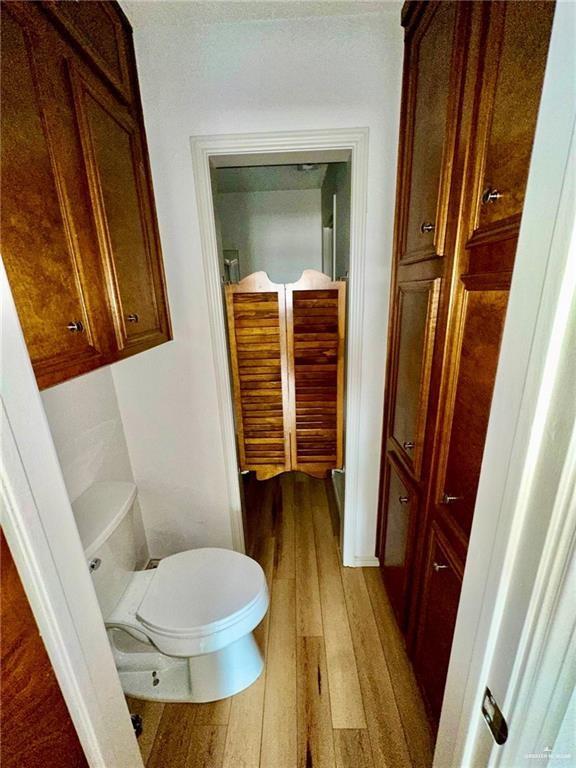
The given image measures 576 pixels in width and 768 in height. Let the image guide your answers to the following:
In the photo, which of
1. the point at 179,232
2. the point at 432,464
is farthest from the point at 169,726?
the point at 179,232

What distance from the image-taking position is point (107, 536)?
105 centimetres

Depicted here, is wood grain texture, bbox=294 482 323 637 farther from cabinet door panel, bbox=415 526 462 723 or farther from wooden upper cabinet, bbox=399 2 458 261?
wooden upper cabinet, bbox=399 2 458 261

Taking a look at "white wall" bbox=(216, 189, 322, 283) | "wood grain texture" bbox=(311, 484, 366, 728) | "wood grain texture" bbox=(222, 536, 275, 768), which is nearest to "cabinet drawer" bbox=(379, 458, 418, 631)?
"wood grain texture" bbox=(311, 484, 366, 728)

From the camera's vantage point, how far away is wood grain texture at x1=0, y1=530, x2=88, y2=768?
436 millimetres

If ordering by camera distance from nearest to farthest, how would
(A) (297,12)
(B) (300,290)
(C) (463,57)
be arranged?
(C) (463,57) → (A) (297,12) → (B) (300,290)

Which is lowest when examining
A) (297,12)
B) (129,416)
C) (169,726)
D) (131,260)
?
(169,726)

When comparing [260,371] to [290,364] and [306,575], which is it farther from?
[306,575]

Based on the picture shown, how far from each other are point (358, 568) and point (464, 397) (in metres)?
1.35

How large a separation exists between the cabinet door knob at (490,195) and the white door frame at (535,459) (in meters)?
0.35

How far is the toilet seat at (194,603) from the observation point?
1.06 m

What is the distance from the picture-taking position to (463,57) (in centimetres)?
77

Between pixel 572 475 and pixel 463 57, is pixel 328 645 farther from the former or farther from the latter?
pixel 463 57

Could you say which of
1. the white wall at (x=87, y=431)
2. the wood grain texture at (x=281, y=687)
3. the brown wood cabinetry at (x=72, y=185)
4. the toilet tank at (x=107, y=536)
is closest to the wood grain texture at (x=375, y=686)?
the wood grain texture at (x=281, y=687)

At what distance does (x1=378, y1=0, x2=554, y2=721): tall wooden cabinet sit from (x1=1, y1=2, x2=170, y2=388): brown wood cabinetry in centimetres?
95
